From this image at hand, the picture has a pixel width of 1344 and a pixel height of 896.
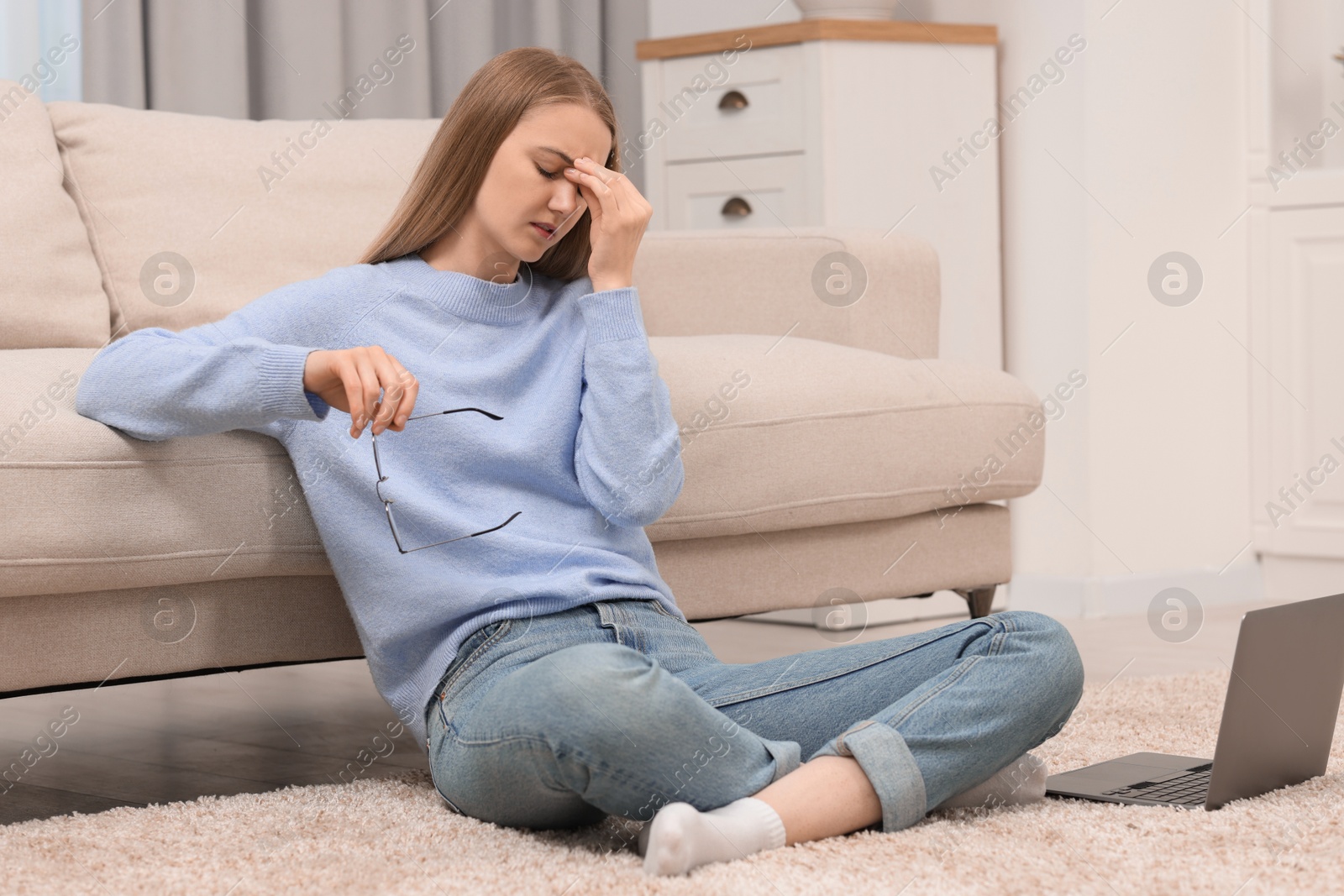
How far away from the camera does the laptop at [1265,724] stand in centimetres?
112

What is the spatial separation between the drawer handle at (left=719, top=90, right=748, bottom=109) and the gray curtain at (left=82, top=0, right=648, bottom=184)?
234mm

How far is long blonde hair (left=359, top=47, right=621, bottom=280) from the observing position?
4.12 ft

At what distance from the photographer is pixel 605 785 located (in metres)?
1.02

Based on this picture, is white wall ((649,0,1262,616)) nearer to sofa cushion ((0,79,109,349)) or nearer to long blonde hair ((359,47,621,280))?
long blonde hair ((359,47,621,280))

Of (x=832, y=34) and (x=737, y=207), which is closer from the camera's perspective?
(x=832, y=34)

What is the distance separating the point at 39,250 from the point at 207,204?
8.7 inches

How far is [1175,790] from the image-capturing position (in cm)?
121

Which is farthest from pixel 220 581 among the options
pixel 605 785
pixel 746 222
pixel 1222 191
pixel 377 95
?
pixel 1222 191

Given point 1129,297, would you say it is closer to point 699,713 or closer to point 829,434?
point 829,434

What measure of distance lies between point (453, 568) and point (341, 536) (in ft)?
0.34

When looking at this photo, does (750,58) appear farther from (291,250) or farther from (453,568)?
(453,568)

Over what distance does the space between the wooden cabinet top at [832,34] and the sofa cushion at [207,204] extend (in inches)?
37.1

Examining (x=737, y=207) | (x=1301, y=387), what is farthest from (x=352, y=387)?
(x=1301, y=387)

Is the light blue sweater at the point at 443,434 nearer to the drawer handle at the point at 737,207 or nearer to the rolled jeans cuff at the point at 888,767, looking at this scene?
the rolled jeans cuff at the point at 888,767
